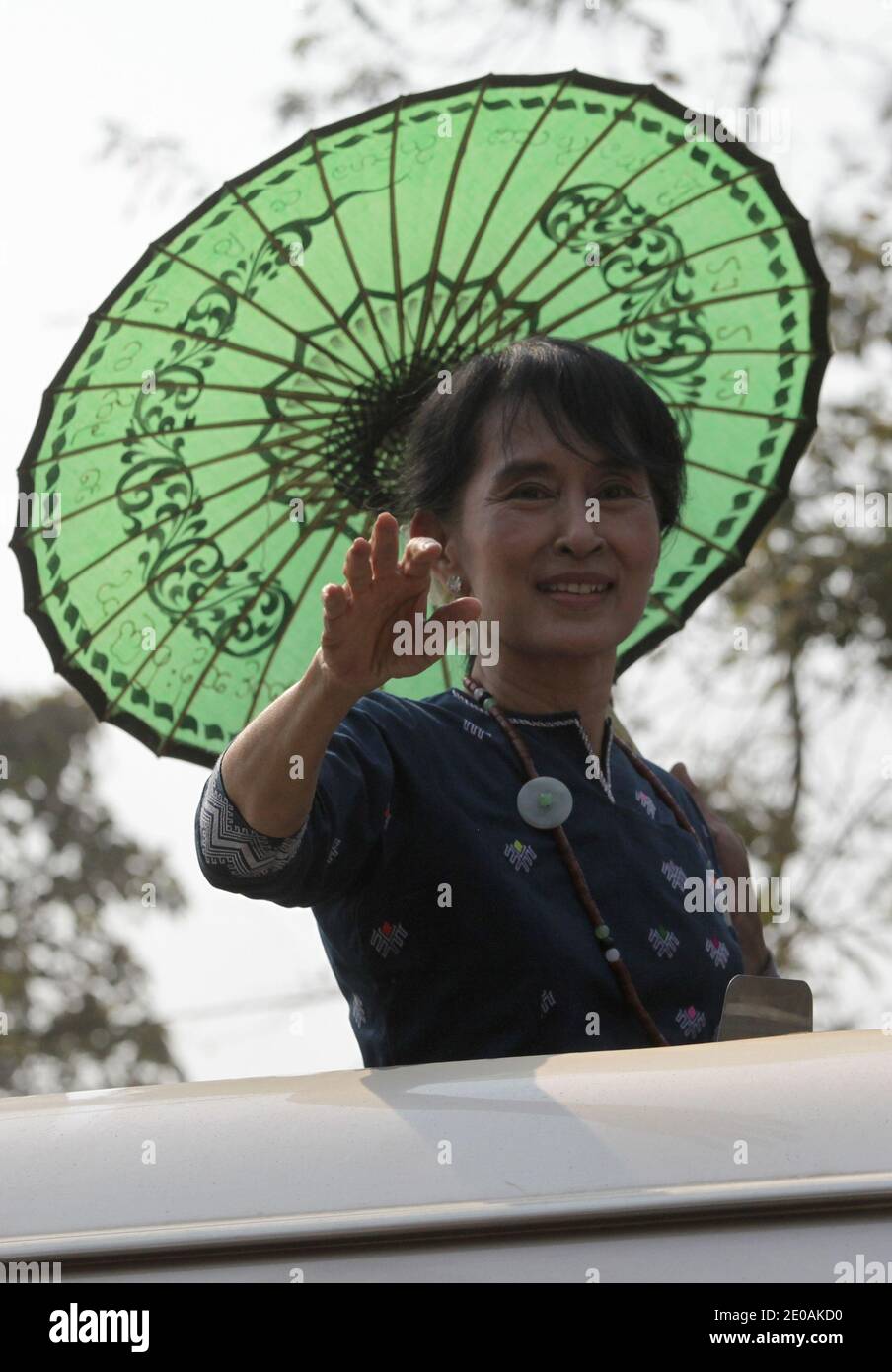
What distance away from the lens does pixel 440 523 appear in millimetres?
2236

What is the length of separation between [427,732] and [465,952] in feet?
0.88

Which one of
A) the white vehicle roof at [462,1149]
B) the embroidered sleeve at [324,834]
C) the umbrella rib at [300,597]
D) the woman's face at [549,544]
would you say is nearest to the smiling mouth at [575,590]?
the woman's face at [549,544]

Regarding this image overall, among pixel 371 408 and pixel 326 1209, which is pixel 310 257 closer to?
pixel 371 408

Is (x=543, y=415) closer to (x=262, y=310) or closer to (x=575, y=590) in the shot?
(x=575, y=590)

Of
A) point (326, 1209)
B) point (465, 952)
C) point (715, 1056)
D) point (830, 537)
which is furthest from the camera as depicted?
point (830, 537)

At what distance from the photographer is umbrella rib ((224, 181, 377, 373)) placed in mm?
2297

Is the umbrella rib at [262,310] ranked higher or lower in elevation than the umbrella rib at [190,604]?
higher

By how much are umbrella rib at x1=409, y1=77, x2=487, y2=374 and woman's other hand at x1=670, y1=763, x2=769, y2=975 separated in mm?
699

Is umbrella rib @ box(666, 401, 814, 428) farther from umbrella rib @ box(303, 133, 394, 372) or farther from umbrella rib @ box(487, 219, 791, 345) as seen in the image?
umbrella rib @ box(303, 133, 394, 372)

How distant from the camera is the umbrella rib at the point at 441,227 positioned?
2.38m

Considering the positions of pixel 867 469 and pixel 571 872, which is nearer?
pixel 571 872

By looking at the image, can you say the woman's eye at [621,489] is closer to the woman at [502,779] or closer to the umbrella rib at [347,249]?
the woman at [502,779]

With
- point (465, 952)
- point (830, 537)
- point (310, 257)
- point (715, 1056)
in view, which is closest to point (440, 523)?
point (310, 257)

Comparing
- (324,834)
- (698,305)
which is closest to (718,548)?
(698,305)
